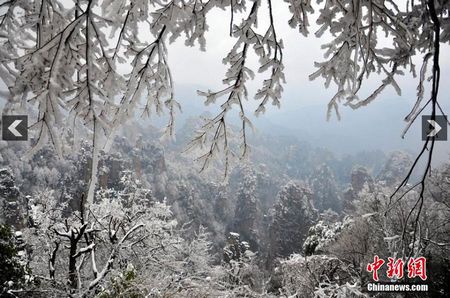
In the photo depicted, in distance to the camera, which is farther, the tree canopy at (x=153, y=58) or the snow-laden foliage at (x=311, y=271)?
the snow-laden foliage at (x=311, y=271)

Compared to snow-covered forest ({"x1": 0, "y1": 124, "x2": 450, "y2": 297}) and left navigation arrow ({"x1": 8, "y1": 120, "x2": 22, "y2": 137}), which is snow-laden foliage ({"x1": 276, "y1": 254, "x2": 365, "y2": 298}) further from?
left navigation arrow ({"x1": 8, "y1": 120, "x2": 22, "y2": 137})

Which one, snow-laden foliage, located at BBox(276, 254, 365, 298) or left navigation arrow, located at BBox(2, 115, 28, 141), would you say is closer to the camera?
left navigation arrow, located at BBox(2, 115, 28, 141)

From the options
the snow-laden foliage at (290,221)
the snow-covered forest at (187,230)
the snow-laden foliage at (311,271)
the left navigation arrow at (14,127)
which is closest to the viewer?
the left navigation arrow at (14,127)

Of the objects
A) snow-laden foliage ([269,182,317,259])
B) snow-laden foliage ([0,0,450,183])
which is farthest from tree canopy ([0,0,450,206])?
snow-laden foliage ([269,182,317,259])

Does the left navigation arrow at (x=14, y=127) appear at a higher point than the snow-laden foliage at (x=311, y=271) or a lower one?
higher

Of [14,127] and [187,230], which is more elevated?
[14,127]

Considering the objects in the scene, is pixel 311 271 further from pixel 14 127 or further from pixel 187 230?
pixel 187 230

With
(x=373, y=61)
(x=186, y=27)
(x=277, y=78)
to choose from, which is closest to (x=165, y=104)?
(x=186, y=27)

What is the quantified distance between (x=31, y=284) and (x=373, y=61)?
848 cm

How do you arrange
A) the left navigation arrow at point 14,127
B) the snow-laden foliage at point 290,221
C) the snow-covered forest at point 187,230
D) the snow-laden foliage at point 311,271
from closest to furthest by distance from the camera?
the left navigation arrow at point 14,127 → the snow-covered forest at point 187,230 → the snow-laden foliage at point 311,271 → the snow-laden foliage at point 290,221

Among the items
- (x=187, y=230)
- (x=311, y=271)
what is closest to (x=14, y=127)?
(x=311, y=271)

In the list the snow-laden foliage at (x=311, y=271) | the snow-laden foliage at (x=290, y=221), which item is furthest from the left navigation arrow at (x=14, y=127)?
the snow-laden foliage at (x=290, y=221)

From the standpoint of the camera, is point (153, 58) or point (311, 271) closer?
point (153, 58)

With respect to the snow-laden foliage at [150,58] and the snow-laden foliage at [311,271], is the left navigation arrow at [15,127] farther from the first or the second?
the snow-laden foliage at [311,271]
